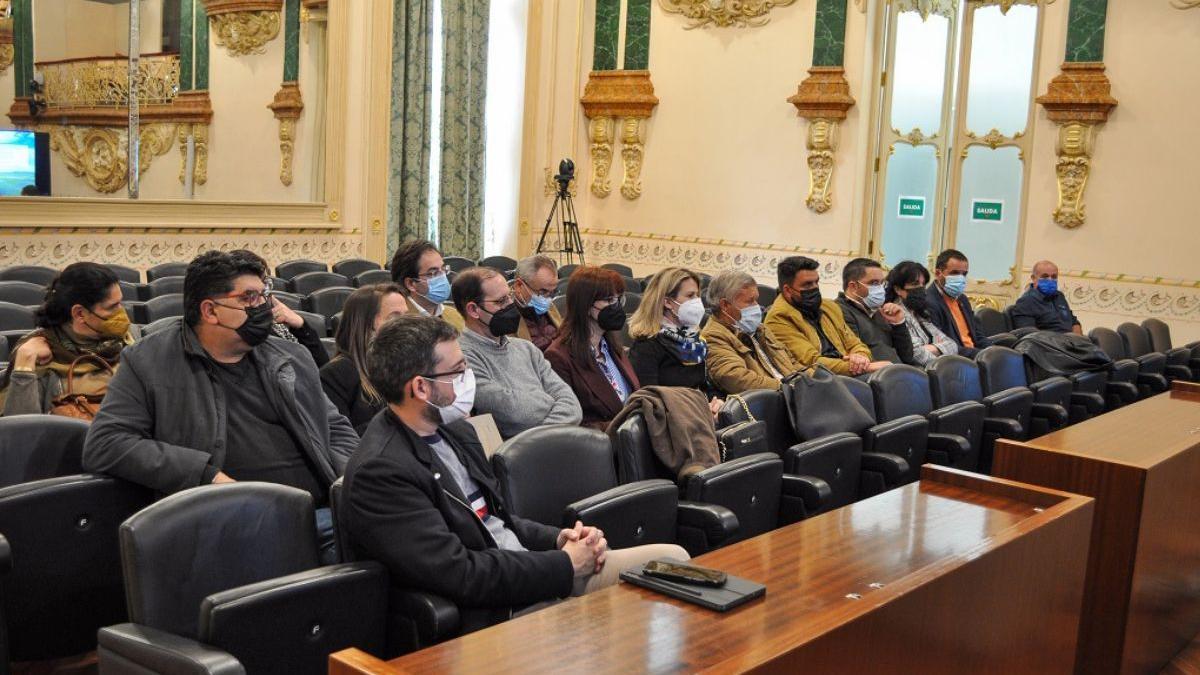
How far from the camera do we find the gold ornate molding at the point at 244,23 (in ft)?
32.2

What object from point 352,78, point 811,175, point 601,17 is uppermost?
point 601,17

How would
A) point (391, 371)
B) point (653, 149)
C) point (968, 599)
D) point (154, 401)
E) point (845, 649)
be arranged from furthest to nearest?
point (653, 149) < point (154, 401) < point (391, 371) < point (968, 599) < point (845, 649)

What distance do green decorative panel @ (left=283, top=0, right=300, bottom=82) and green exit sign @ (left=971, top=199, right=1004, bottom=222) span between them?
6.05 m

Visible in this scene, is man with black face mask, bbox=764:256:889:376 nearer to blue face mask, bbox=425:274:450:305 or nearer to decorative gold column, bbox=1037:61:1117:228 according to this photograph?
blue face mask, bbox=425:274:450:305

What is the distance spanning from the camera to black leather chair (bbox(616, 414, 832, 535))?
10.9 ft

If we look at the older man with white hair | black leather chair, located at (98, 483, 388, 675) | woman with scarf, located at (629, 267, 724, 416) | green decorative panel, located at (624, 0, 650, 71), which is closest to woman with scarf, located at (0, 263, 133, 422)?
black leather chair, located at (98, 483, 388, 675)

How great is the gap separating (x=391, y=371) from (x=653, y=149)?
9.27 metres

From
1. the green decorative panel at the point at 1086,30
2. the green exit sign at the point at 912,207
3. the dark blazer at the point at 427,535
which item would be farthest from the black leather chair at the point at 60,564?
the green exit sign at the point at 912,207

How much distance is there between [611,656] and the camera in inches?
71.0

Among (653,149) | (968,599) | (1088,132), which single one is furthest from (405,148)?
(968,599)

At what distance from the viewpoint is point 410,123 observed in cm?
1048

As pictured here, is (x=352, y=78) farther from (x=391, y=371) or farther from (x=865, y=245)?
(x=391, y=371)

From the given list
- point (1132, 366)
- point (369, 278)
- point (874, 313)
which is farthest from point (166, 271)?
point (1132, 366)

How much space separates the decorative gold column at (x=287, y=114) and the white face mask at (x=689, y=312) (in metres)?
6.48
